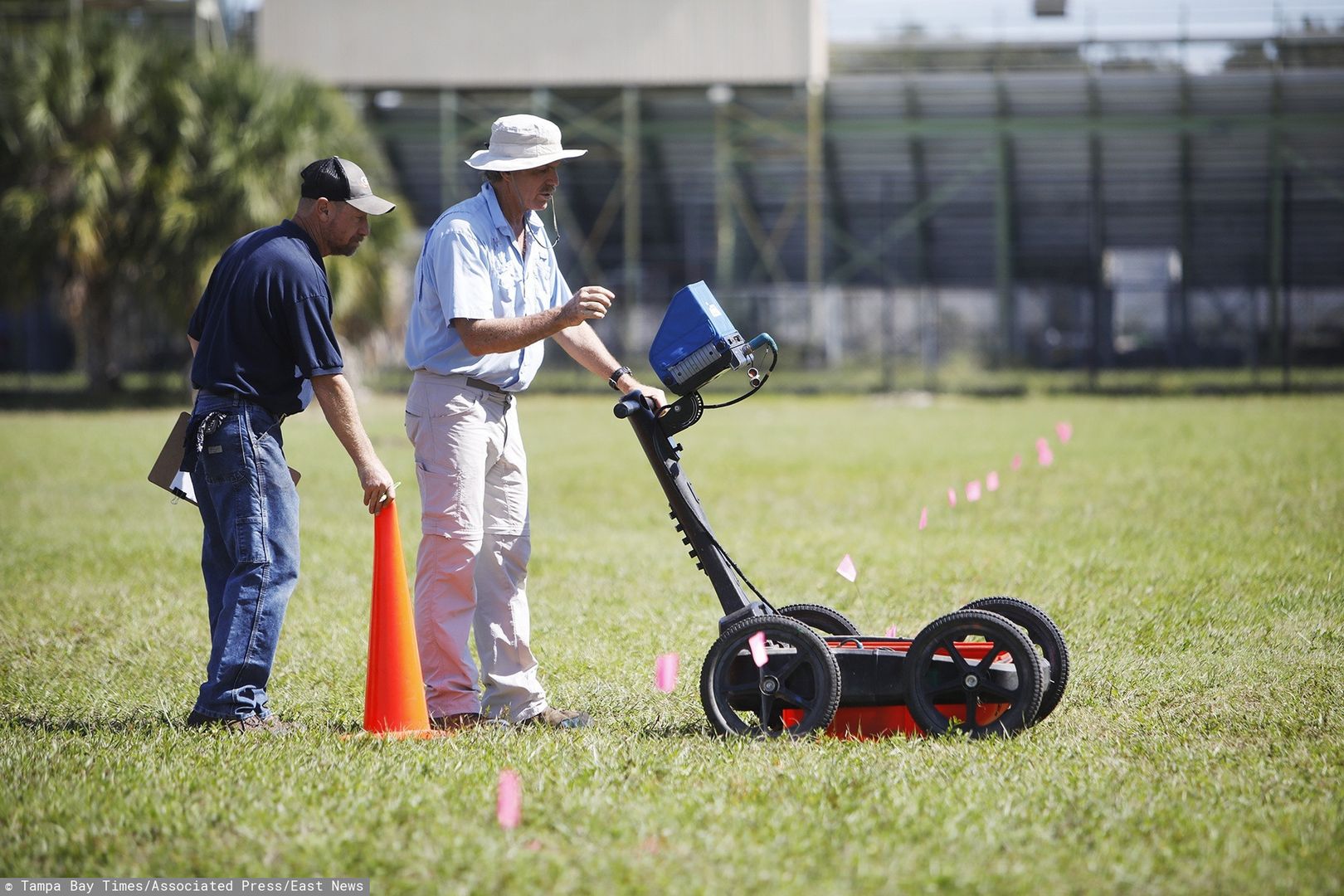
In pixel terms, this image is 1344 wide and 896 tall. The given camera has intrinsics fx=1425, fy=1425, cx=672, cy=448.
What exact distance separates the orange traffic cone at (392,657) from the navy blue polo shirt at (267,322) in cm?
54

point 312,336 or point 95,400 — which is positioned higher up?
point 312,336

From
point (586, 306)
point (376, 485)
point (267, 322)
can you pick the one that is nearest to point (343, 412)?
point (376, 485)

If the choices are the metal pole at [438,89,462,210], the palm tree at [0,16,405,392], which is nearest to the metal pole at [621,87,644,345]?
the metal pole at [438,89,462,210]

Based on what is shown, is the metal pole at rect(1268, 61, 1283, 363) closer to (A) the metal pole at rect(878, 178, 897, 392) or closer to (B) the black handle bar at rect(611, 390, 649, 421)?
(A) the metal pole at rect(878, 178, 897, 392)

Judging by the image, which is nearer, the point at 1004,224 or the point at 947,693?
the point at 947,693

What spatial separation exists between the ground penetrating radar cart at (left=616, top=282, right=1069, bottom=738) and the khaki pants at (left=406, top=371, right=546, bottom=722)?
1.78ft

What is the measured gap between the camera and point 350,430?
454 centimetres

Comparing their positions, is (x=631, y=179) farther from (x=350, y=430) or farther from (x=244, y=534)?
(x=244, y=534)

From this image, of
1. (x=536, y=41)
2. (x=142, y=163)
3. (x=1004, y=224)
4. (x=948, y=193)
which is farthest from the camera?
(x=948, y=193)

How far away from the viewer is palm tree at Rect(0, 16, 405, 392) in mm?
20047

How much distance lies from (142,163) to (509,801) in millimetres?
18676

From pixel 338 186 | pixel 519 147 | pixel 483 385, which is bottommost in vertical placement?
pixel 483 385

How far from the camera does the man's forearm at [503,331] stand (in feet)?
14.5

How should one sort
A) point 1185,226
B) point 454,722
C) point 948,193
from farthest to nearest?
1. point 1185,226
2. point 948,193
3. point 454,722
